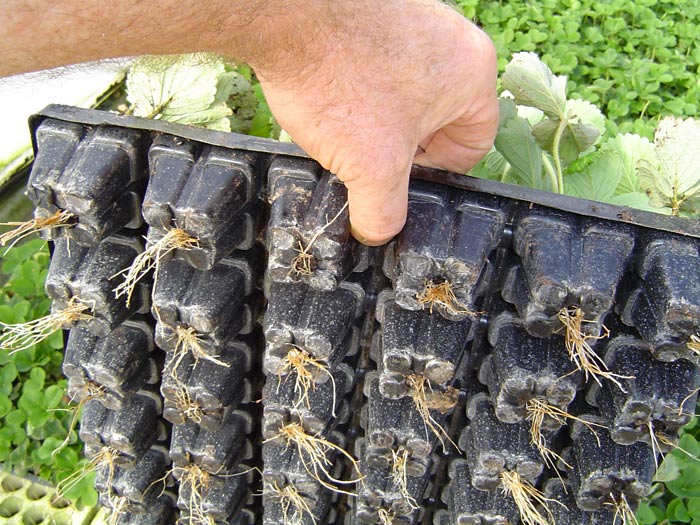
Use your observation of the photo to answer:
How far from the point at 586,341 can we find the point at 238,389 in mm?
624

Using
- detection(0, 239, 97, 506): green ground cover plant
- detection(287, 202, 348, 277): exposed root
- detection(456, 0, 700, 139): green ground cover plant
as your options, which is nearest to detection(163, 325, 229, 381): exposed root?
detection(287, 202, 348, 277): exposed root

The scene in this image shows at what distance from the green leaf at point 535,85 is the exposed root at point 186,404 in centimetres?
82

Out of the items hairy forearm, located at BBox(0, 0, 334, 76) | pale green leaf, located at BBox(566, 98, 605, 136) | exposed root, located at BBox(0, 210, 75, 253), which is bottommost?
pale green leaf, located at BBox(566, 98, 605, 136)

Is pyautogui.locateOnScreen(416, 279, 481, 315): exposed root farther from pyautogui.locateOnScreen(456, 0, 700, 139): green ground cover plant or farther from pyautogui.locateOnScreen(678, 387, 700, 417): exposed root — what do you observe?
pyautogui.locateOnScreen(456, 0, 700, 139): green ground cover plant

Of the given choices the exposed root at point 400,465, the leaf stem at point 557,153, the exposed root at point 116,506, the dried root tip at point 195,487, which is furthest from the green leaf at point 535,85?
the exposed root at point 116,506

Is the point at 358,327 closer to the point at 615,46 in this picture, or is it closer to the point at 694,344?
the point at 694,344

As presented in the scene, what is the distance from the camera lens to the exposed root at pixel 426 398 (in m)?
1.07

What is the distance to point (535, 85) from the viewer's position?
4.17 feet

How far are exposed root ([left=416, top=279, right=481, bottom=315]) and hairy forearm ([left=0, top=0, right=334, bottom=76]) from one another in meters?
0.37

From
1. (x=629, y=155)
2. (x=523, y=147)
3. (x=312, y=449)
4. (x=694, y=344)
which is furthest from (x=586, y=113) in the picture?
(x=312, y=449)

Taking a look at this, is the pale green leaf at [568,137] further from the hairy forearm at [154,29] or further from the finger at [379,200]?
the hairy forearm at [154,29]

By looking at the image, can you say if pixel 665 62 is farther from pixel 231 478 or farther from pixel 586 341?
pixel 231 478

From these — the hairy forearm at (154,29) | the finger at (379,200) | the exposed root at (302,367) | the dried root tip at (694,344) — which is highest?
the hairy forearm at (154,29)

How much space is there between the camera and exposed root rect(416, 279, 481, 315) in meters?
0.99
